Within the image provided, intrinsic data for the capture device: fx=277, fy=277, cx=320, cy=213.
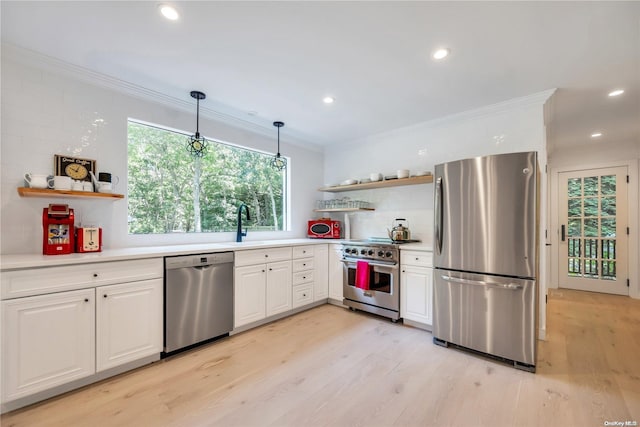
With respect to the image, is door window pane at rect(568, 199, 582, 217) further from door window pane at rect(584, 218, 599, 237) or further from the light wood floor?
the light wood floor

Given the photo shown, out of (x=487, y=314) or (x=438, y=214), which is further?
(x=438, y=214)

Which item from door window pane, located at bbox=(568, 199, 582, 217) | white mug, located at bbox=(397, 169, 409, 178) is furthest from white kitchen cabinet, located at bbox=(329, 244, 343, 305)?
door window pane, located at bbox=(568, 199, 582, 217)

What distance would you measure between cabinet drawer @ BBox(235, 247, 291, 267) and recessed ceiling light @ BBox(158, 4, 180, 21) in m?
1.99

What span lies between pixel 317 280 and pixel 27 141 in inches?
124

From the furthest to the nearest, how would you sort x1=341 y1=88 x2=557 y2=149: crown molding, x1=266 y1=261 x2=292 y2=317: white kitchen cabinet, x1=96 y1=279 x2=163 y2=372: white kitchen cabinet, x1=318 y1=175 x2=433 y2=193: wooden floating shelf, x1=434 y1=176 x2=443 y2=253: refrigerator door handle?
x1=318 y1=175 x2=433 y2=193: wooden floating shelf < x1=266 y1=261 x2=292 y2=317: white kitchen cabinet < x1=341 y1=88 x2=557 y2=149: crown molding < x1=434 y1=176 x2=443 y2=253: refrigerator door handle < x1=96 y1=279 x2=163 y2=372: white kitchen cabinet

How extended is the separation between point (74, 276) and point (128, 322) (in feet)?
1.69

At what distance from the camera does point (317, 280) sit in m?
3.77

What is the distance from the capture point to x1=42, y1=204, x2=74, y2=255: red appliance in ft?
6.91

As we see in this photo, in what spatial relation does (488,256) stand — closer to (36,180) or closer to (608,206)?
(36,180)

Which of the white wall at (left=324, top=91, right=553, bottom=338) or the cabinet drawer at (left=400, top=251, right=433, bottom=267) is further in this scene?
the cabinet drawer at (left=400, top=251, right=433, bottom=267)

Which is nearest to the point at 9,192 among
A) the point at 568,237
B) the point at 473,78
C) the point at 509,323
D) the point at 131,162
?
the point at 131,162

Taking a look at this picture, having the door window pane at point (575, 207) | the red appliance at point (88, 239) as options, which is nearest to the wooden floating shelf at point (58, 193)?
the red appliance at point (88, 239)

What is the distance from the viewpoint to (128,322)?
7.05ft

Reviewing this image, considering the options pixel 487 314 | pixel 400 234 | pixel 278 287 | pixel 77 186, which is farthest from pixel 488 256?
pixel 77 186
